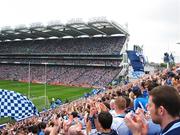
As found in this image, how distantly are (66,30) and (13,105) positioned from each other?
49715 mm

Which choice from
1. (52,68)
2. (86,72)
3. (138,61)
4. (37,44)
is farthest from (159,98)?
(37,44)

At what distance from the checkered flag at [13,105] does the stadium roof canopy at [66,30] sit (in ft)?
131

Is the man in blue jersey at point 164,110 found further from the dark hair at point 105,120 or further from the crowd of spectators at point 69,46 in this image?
the crowd of spectators at point 69,46

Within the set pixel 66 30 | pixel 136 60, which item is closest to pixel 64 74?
pixel 66 30

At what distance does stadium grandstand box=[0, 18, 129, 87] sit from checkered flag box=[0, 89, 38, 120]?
132ft

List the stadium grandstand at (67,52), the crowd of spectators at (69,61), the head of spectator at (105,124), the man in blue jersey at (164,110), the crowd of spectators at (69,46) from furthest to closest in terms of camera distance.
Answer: the crowd of spectators at (69,46) → the crowd of spectators at (69,61) → the stadium grandstand at (67,52) → the head of spectator at (105,124) → the man in blue jersey at (164,110)

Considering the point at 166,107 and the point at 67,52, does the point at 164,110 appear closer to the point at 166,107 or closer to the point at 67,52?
the point at 166,107

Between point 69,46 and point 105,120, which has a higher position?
point 105,120

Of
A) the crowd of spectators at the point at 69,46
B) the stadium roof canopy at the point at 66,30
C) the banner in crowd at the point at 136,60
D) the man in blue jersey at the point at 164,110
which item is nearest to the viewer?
the man in blue jersey at the point at 164,110

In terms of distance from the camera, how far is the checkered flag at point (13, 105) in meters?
12.6

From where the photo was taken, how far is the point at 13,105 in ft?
41.9

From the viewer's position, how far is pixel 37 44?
7512 centimetres

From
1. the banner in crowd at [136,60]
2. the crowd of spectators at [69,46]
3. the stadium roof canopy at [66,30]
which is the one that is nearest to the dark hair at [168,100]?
the banner in crowd at [136,60]

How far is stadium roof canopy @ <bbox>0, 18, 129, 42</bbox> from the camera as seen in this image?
5472 centimetres
